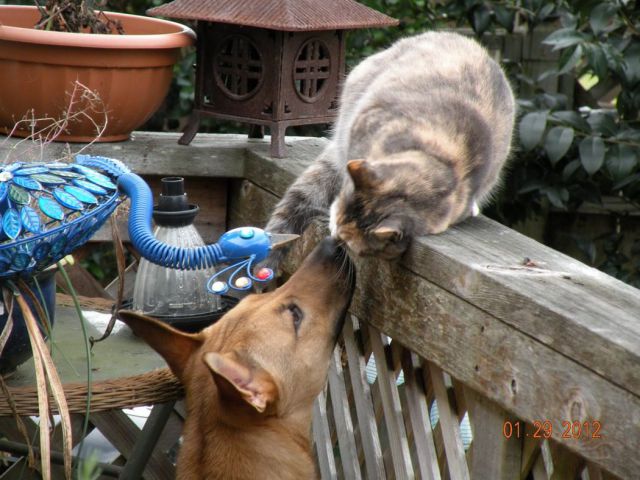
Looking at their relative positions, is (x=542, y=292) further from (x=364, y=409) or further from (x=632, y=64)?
(x=632, y=64)

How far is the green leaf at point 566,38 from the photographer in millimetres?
3902

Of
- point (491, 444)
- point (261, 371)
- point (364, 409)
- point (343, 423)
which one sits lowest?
point (343, 423)

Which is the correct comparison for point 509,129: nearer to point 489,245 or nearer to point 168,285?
point 489,245

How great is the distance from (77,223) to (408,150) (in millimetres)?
1093

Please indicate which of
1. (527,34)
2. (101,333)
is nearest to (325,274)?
(101,333)

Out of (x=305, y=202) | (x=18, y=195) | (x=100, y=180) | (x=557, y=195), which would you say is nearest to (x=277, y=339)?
(x=100, y=180)

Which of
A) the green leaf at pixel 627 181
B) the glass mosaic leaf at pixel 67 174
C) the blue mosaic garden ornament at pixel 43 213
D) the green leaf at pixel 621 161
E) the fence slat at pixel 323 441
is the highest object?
the glass mosaic leaf at pixel 67 174

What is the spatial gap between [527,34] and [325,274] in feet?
11.3

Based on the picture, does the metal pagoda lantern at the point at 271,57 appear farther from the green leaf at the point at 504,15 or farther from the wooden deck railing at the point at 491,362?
the green leaf at the point at 504,15

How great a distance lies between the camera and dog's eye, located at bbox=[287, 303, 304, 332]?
2406 mm

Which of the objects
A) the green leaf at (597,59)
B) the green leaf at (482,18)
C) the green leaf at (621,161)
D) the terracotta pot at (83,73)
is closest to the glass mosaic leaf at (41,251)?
the terracotta pot at (83,73)

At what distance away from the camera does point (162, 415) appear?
278 cm

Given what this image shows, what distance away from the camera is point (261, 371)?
224cm

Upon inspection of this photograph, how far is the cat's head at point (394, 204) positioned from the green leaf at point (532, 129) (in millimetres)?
1231
